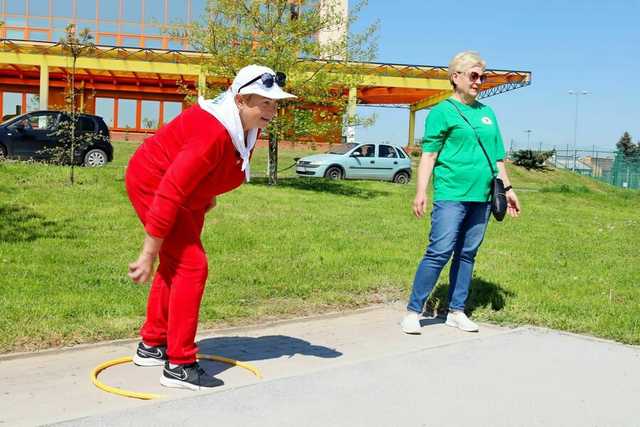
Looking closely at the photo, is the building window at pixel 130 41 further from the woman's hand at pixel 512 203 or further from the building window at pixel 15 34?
the woman's hand at pixel 512 203

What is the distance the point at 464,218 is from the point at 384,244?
379 cm

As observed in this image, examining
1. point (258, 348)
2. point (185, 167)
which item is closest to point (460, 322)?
point (258, 348)

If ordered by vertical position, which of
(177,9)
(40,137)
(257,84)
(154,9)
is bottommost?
(40,137)

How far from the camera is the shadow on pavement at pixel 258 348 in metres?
4.73

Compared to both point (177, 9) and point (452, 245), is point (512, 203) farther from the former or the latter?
point (177, 9)

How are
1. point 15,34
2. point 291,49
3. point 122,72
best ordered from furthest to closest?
1. point 15,34
2. point 122,72
3. point 291,49

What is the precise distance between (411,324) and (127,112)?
37196mm

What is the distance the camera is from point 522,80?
38.2 m

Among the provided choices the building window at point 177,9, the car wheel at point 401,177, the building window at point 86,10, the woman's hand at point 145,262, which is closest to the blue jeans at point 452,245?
the woman's hand at point 145,262

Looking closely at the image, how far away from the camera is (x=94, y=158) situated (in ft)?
65.9

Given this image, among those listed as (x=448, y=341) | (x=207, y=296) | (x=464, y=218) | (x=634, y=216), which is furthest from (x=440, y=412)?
(x=634, y=216)

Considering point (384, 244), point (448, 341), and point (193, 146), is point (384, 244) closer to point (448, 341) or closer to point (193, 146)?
point (448, 341)

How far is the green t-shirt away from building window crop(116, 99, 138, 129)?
36.5 metres

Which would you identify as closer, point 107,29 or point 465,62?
point 465,62
